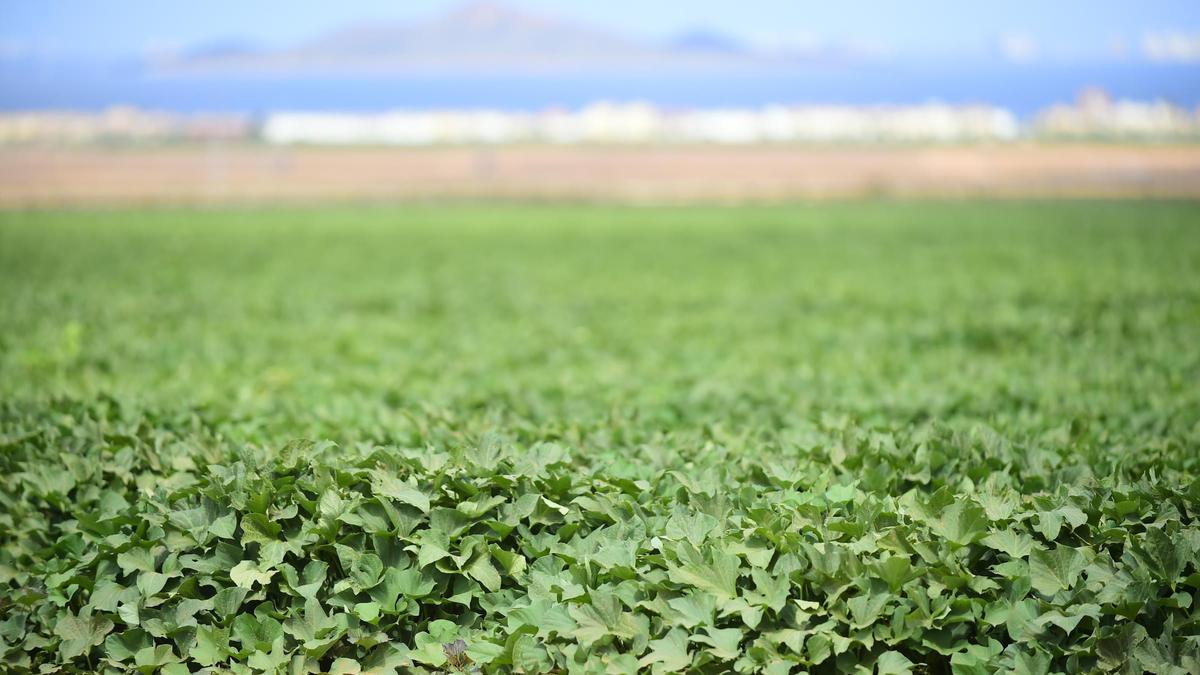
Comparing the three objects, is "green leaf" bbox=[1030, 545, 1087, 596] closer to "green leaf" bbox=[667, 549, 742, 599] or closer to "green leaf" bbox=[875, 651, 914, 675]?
"green leaf" bbox=[875, 651, 914, 675]

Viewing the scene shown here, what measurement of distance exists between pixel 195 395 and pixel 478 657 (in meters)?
5.13

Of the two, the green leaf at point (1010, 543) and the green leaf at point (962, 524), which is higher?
the green leaf at point (962, 524)

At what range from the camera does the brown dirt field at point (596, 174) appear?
62.3 m

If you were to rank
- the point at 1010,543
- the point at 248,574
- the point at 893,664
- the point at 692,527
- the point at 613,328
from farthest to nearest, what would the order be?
1. the point at 613,328
2. the point at 248,574
3. the point at 692,527
4. the point at 1010,543
5. the point at 893,664

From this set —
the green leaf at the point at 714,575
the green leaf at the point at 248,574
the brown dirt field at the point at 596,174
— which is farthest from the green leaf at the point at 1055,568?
the brown dirt field at the point at 596,174

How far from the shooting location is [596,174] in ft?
272

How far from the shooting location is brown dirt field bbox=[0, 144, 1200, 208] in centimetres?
6228

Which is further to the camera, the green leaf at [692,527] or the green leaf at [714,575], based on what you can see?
the green leaf at [692,527]

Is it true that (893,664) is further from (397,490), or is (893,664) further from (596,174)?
(596,174)

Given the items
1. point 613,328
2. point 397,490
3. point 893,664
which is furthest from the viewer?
point 613,328

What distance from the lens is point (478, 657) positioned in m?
4.31

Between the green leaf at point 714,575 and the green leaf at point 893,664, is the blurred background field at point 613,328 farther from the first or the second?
the green leaf at point 893,664

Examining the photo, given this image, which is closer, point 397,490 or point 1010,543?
point 1010,543

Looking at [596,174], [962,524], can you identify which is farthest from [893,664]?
[596,174]
